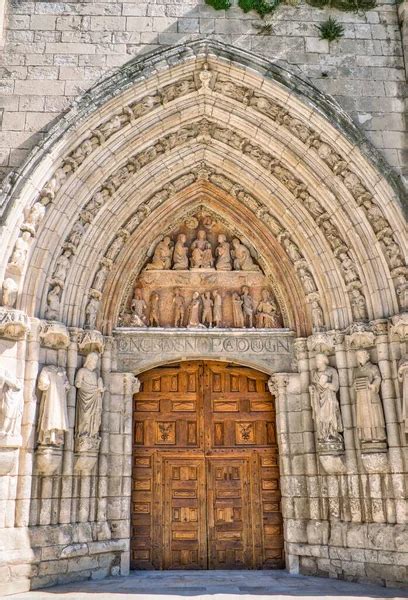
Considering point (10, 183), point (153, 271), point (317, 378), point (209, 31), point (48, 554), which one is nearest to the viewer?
point (48, 554)

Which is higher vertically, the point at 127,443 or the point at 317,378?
the point at 317,378

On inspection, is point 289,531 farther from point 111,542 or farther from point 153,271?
point 153,271

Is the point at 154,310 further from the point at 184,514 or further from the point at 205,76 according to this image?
the point at 205,76

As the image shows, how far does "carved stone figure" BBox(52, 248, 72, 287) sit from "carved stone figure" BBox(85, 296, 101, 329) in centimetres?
50

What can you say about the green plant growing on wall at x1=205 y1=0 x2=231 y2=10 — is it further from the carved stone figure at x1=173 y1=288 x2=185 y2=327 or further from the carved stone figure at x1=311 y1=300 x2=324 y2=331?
the carved stone figure at x1=311 y1=300 x2=324 y2=331

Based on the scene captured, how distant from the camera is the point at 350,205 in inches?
283

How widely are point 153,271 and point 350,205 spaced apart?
2840mm

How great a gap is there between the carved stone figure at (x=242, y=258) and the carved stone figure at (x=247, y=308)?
326 millimetres

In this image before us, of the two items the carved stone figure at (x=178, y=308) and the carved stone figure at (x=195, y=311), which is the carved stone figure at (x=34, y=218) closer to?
the carved stone figure at (x=178, y=308)

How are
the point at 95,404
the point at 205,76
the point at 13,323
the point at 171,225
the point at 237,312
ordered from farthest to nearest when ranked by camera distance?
the point at 171,225
the point at 237,312
the point at 205,76
the point at 95,404
the point at 13,323

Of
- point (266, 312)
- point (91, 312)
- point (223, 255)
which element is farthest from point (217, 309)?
point (91, 312)

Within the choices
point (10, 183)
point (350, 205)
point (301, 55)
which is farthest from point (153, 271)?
point (301, 55)

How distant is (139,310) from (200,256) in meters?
1.18

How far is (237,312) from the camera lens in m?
7.86
